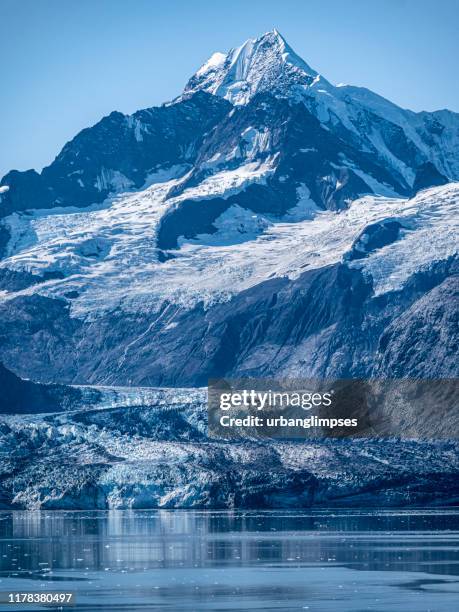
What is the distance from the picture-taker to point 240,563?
119812mm

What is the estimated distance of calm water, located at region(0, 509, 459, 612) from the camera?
315ft

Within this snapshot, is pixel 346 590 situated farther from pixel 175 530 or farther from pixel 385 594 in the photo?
pixel 175 530

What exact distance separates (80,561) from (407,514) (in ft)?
255

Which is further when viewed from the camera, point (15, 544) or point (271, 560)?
point (15, 544)

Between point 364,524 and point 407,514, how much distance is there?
81.5 ft

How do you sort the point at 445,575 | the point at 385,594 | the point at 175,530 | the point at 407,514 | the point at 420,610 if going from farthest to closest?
the point at 407,514
the point at 175,530
the point at 445,575
the point at 385,594
the point at 420,610

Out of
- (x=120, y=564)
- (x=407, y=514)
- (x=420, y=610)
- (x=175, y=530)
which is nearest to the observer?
(x=420, y=610)

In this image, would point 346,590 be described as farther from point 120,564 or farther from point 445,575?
point 120,564

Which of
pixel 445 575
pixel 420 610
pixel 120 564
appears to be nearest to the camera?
pixel 420 610

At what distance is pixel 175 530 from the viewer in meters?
161

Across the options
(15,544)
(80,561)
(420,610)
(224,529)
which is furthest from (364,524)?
(420,610)

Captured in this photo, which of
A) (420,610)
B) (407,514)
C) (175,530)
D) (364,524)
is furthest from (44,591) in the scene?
(407,514)

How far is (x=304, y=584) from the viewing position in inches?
4092

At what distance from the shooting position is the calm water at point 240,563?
315ft
